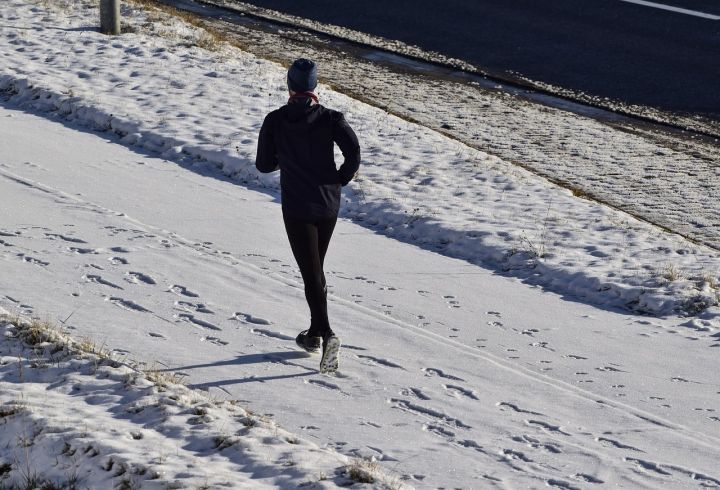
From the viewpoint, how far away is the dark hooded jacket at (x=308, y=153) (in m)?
7.38

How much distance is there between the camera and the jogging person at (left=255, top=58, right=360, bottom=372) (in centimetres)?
736

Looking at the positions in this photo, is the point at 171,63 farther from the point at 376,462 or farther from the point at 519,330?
the point at 376,462

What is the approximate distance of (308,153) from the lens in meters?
7.45

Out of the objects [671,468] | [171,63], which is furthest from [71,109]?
[671,468]

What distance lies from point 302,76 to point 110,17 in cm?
1074

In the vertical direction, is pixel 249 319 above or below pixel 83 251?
below

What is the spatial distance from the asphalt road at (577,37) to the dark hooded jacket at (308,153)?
10.4m

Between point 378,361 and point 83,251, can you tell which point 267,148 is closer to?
point 378,361

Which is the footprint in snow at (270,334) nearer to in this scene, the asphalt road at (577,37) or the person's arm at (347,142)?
the person's arm at (347,142)

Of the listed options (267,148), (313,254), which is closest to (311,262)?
(313,254)

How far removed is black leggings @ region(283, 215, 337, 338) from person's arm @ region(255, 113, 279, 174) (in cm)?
36

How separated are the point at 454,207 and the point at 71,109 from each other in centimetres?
505

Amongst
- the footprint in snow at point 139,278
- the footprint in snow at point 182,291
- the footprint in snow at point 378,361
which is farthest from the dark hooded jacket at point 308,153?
the footprint in snow at point 139,278

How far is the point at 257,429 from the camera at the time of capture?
646 centimetres
